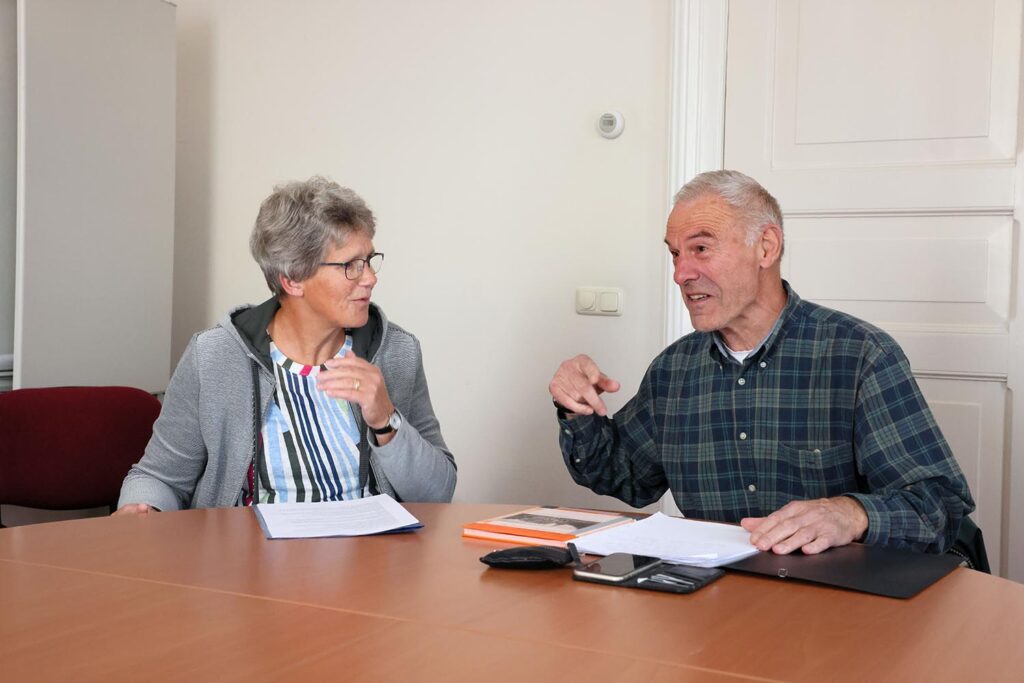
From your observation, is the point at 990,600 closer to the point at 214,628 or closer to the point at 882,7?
the point at 214,628

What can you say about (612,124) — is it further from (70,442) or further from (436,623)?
(436,623)

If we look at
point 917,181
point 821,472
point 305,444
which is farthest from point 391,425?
point 917,181

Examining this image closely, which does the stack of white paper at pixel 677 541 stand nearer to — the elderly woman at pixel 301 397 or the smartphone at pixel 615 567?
the smartphone at pixel 615 567

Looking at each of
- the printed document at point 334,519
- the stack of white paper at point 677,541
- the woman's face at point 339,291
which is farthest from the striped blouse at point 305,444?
the stack of white paper at point 677,541

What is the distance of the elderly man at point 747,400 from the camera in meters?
1.85

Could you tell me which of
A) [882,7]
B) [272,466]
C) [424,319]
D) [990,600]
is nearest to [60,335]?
[424,319]

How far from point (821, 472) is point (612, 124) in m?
1.52

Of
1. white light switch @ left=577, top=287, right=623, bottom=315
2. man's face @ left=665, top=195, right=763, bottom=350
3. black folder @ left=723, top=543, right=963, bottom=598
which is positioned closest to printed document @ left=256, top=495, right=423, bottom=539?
black folder @ left=723, top=543, right=963, bottom=598

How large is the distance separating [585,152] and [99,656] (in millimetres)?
2381

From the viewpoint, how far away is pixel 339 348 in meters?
2.39

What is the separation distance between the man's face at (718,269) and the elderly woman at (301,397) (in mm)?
622

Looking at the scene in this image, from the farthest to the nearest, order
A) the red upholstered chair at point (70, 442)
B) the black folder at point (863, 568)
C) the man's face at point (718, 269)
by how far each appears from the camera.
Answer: the red upholstered chair at point (70, 442) < the man's face at point (718, 269) < the black folder at point (863, 568)

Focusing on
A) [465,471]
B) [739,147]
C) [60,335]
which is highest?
[739,147]

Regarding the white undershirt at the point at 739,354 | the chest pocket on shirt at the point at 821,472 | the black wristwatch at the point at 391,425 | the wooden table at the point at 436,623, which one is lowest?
the wooden table at the point at 436,623
